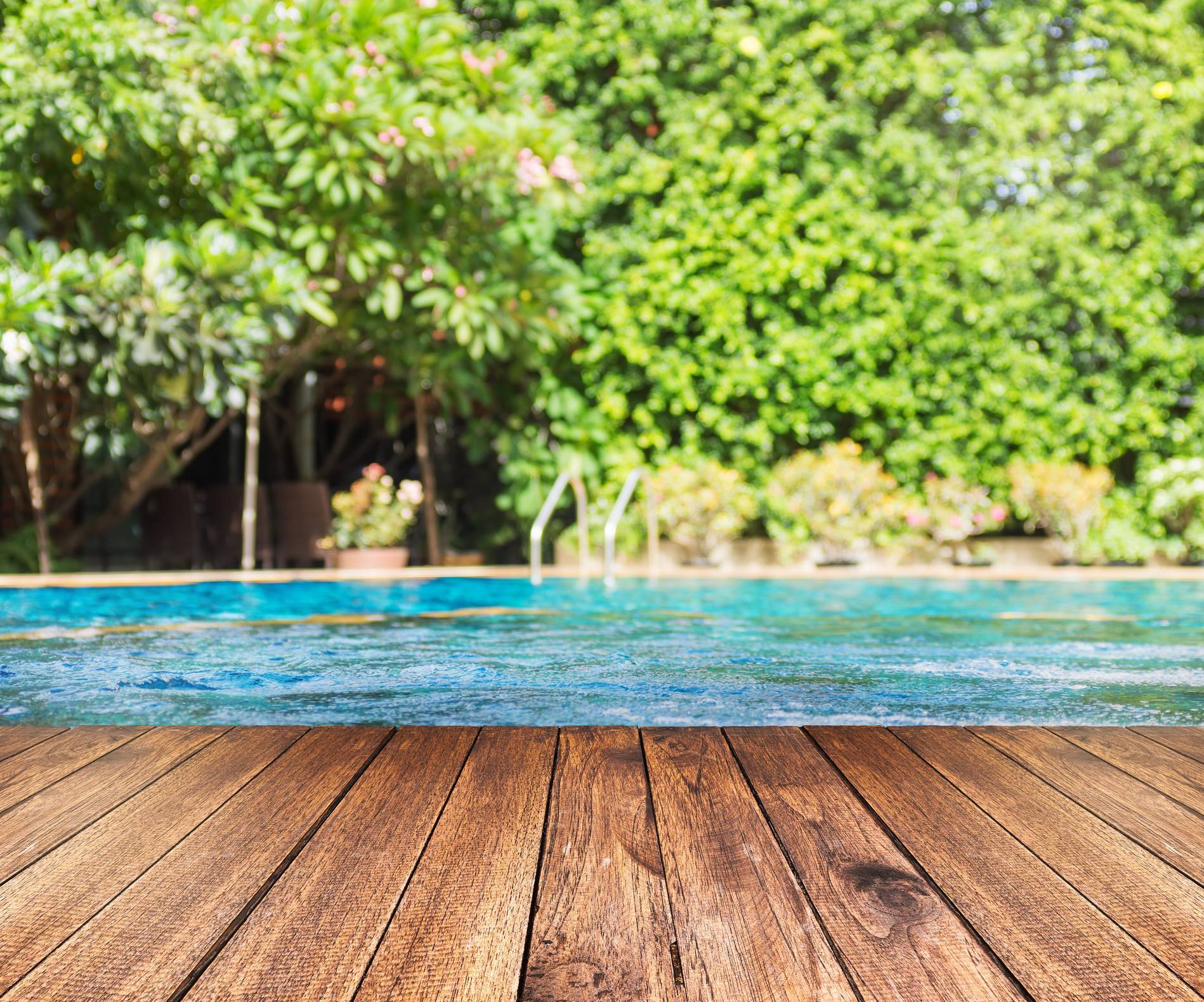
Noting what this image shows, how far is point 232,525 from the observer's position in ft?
25.6

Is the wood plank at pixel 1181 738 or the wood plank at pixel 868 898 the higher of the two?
the wood plank at pixel 1181 738

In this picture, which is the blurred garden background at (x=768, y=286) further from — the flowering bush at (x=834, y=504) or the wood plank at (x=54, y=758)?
the wood plank at (x=54, y=758)

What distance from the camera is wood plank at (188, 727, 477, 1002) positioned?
3.37 ft

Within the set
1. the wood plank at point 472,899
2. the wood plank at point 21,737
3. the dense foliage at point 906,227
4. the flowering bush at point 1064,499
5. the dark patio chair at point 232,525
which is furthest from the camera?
the dark patio chair at point 232,525

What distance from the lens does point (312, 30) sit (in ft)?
20.1

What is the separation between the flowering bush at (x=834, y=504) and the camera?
7.25 metres

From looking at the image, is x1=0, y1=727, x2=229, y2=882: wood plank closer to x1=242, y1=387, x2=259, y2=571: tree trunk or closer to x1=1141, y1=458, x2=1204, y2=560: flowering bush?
x1=242, y1=387, x2=259, y2=571: tree trunk

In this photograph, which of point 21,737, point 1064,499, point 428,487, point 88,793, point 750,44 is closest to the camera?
point 88,793

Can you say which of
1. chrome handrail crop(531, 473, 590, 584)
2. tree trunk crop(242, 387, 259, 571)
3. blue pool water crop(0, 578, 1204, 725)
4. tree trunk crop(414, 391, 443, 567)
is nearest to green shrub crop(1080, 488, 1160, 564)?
blue pool water crop(0, 578, 1204, 725)

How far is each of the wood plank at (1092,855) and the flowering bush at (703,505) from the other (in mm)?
5385

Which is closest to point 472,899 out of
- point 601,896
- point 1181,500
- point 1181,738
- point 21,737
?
point 601,896

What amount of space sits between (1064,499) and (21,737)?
21.6 feet

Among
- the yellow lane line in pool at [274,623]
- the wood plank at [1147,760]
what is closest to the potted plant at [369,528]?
the yellow lane line in pool at [274,623]

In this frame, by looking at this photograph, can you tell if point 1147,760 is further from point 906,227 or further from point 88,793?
point 906,227
